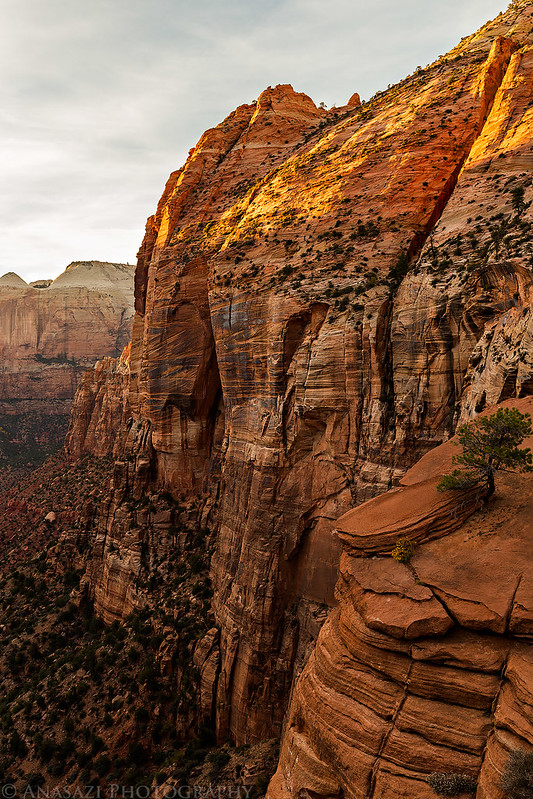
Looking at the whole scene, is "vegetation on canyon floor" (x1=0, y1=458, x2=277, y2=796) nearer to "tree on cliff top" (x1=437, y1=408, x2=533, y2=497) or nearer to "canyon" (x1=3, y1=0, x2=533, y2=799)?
"canyon" (x1=3, y1=0, x2=533, y2=799)

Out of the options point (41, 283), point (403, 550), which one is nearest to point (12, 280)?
point (41, 283)

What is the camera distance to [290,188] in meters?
43.7

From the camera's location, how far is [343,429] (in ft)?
101

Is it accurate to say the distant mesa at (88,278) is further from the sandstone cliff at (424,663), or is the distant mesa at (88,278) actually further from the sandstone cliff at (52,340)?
the sandstone cliff at (424,663)

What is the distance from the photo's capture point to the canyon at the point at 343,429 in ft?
41.7

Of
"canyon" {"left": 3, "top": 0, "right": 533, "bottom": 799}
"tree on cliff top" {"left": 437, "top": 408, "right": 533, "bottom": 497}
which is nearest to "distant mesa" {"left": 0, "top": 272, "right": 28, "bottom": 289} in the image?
"canyon" {"left": 3, "top": 0, "right": 533, "bottom": 799}

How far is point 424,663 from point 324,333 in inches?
857

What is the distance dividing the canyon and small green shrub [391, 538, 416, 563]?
0.81 feet

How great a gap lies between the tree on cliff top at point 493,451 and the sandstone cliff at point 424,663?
672 millimetres

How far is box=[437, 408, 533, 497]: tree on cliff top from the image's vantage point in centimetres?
1570

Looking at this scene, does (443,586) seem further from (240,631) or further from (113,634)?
(113,634)

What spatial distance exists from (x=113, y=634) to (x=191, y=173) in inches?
1950

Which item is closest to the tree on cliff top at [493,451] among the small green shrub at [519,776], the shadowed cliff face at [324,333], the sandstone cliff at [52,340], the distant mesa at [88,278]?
the shadowed cliff face at [324,333]

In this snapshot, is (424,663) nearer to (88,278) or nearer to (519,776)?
(519,776)
